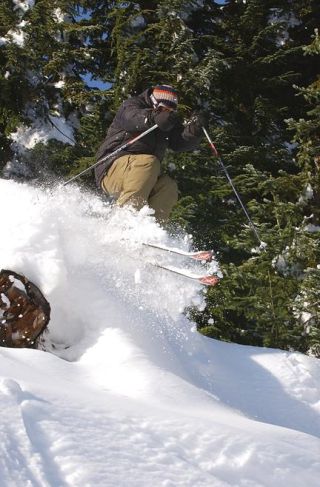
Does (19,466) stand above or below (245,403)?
above

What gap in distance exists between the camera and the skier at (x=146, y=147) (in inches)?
261

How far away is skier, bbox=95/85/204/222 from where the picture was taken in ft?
21.8

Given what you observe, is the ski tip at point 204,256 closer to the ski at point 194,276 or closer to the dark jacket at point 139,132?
the ski at point 194,276

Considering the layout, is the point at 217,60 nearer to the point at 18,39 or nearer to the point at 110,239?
the point at 18,39

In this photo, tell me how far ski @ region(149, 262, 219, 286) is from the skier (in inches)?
36.8

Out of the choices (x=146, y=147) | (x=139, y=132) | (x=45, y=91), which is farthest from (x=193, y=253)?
(x=45, y=91)

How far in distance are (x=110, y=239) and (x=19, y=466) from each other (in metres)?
4.08

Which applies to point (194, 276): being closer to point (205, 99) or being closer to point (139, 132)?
point (139, 132)

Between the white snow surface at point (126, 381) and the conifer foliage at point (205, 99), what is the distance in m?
3.10

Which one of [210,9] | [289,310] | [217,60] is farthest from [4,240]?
[210,9]

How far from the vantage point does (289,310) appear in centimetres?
871

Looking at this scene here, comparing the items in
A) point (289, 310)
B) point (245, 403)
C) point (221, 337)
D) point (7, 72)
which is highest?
point (7, 72)

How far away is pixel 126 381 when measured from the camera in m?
3.99

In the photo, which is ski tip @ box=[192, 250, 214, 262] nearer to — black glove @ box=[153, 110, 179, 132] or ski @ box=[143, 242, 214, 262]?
ski @ box=[143, 242, 214, 262]
